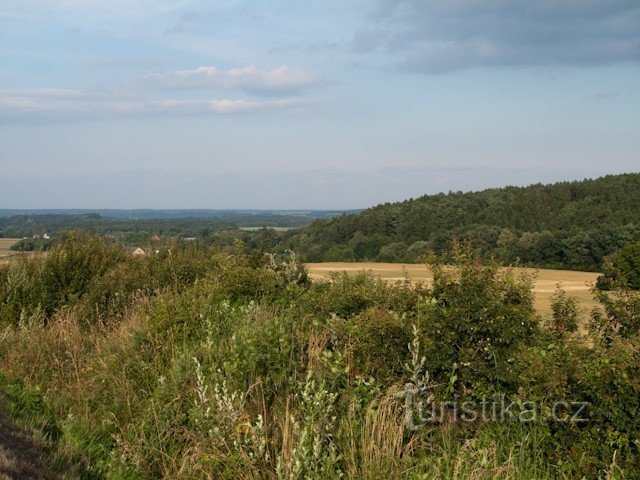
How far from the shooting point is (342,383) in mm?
5699

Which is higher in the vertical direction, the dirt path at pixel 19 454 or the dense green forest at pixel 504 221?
the dense green forest at pixel 504 221

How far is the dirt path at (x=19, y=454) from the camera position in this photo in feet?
13.6

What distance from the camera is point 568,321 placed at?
6.57m

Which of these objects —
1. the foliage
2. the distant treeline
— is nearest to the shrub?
the foliage

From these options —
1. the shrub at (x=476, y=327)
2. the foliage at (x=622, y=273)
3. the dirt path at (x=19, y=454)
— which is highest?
the foliage at (x=622, y=273)

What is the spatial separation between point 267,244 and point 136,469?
674cm

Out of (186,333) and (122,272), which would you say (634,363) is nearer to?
(186,333)

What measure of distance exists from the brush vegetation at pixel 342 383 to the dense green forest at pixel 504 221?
17940 millimetres

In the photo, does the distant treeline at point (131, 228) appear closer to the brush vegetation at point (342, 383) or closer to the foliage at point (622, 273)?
the brush vegetation at point (342, 383)

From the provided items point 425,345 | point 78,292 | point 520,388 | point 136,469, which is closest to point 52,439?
point 136,469

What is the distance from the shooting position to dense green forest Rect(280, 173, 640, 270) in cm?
2942

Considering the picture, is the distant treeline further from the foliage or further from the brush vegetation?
the foliage

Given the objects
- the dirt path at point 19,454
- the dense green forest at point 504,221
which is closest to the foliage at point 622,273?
the dirt path at point 19,454

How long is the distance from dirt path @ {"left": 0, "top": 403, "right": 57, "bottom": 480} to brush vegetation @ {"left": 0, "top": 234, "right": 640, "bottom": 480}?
21cm
